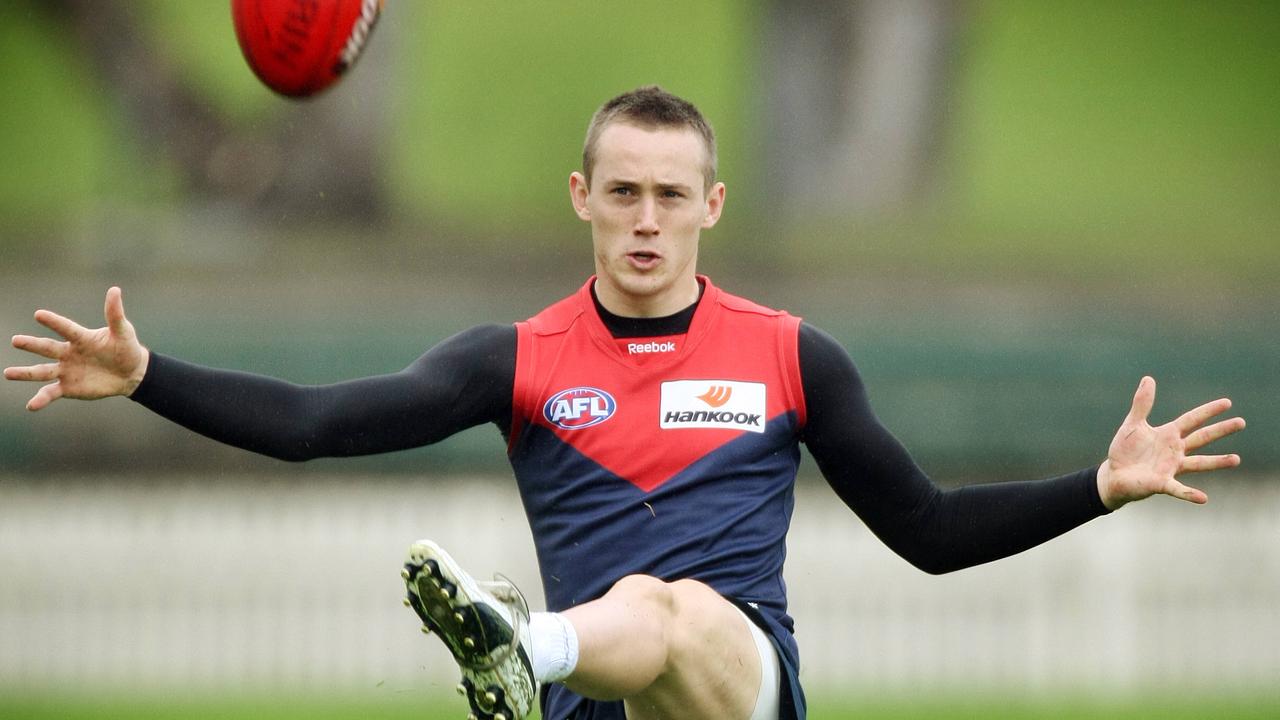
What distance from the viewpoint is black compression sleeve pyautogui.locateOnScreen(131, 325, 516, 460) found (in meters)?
5.35

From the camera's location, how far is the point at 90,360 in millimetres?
5234

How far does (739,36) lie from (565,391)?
18.5 metres

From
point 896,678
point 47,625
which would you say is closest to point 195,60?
point 47,625

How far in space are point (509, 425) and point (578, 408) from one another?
0.73 feet

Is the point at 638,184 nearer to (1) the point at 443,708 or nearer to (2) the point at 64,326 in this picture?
(2) the point at 64,326

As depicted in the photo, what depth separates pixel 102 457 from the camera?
12.9 meters

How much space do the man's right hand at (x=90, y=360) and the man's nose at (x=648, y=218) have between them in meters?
1.39

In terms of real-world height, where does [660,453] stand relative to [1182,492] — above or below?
above

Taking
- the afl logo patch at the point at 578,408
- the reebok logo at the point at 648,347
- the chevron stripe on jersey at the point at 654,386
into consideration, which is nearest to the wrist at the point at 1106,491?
the chevron stripe on jersey at the point at 654,386

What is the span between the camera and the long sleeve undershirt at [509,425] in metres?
5.41

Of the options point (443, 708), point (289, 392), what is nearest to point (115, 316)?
point (289, 392)

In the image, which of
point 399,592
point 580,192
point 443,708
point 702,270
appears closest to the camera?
point 580,192

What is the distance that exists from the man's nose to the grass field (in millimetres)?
6307

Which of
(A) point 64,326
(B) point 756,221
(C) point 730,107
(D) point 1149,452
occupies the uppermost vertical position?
(C) point 730,107
